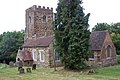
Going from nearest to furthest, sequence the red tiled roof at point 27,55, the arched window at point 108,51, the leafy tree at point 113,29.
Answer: the arched window at point 108,51 < the red tiled roof at point 27,55 < the leafy tree at point 113,29

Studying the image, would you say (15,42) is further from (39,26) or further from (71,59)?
(71,59)

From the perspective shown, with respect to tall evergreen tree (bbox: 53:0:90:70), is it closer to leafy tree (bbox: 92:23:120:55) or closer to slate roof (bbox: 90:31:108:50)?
slate roof (bbox: 90:31:108:50)

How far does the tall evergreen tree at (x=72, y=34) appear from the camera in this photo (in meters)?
28.3

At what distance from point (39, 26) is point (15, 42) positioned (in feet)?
45.2

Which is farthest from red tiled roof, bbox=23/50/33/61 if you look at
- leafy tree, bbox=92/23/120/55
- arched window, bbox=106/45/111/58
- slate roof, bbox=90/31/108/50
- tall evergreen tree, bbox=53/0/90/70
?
leafy tree, bbox=92/23/120/55

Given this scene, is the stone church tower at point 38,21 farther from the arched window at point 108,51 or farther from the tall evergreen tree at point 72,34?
the tall evergreen tree at point 72,34

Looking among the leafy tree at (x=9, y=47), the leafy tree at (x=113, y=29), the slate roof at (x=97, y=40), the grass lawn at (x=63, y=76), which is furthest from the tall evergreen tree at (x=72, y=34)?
the leafy tree at (x=9, y=47)

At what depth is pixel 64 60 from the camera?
29.2 m

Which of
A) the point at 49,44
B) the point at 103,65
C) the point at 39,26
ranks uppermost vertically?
the point at 39,26

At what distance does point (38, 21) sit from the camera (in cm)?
4550

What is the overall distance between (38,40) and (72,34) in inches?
604

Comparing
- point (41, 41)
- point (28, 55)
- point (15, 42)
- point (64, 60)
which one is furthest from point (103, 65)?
point (15, 42)

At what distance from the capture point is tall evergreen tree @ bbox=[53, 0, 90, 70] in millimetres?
28266

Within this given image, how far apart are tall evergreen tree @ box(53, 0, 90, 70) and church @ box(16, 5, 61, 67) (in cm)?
758
